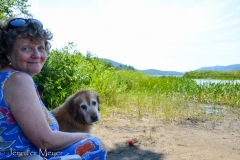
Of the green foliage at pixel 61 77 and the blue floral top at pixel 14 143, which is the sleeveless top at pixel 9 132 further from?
Answer: the green foliage at pixel 61 77

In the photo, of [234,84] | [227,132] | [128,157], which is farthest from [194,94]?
[128,157]

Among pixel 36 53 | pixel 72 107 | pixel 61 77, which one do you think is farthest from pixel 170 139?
pixel 36 53

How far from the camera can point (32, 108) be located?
1.42 m

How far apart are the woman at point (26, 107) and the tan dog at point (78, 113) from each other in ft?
7.21

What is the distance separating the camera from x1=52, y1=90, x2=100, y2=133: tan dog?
3.91 m

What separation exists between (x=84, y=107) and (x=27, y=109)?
265 cm

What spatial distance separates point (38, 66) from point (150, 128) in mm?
4763

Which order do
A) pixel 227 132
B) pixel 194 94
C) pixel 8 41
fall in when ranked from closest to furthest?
pixel 8 41
pixel 227 132
pixel 194 94

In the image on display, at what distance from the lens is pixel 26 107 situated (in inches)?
55.4

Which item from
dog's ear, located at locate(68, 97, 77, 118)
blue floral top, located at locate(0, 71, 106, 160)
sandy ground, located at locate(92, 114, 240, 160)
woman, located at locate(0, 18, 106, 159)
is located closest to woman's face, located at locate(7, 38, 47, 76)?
A: woman, located at locate(0, 18, 106, 159)

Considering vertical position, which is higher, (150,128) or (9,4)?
(9,4)

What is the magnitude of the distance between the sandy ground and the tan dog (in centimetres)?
81

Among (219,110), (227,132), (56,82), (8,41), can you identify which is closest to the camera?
(8,41)

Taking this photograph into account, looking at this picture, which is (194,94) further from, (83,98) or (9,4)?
(9,4)
